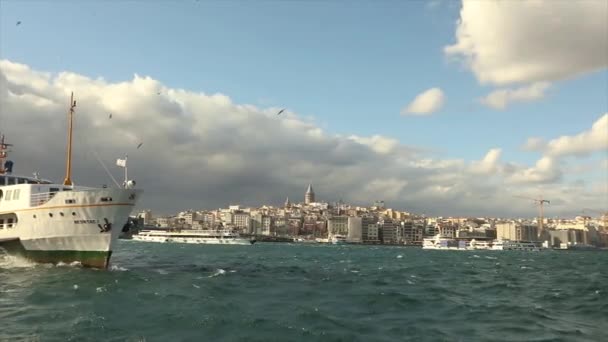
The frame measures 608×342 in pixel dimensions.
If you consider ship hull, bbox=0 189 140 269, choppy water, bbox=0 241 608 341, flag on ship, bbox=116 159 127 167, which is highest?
flag on ship, bbox=116 159 127 167

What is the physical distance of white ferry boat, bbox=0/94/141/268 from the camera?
33.6 m

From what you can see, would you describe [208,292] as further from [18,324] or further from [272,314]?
[18,324]

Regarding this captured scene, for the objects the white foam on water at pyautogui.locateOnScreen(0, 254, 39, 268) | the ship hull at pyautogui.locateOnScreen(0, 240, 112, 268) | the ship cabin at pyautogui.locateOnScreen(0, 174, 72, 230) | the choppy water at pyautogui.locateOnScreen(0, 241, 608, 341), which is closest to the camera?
the choppy water at pyautogui.locateOnScreen(0, 241, 608, 341)

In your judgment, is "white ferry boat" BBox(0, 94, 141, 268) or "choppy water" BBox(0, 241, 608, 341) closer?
"choppy water" BBox(0, 241, 608, 341)

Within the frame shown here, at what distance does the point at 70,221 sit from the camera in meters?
34.0

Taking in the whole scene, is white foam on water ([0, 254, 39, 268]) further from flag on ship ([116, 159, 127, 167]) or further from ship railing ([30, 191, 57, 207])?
flag on ship ([116, 159, 127, 167])

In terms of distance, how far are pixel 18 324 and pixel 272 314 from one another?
30.6ft

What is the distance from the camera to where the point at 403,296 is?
26.0 metres

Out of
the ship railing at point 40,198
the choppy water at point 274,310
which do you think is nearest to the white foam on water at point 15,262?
the choppy water at point 274,310

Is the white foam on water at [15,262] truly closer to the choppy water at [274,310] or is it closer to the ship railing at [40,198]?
the choppy water at [274,310]

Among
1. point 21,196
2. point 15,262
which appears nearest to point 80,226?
point 21,196

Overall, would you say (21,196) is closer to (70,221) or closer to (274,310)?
(70,221)

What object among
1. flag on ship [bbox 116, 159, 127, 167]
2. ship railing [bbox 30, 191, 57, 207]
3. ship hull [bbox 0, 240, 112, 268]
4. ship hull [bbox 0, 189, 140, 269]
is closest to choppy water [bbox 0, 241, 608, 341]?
ship hull [bbox 0, 240, 112, 268]

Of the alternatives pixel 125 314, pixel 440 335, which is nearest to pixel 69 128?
pixel 125 314
